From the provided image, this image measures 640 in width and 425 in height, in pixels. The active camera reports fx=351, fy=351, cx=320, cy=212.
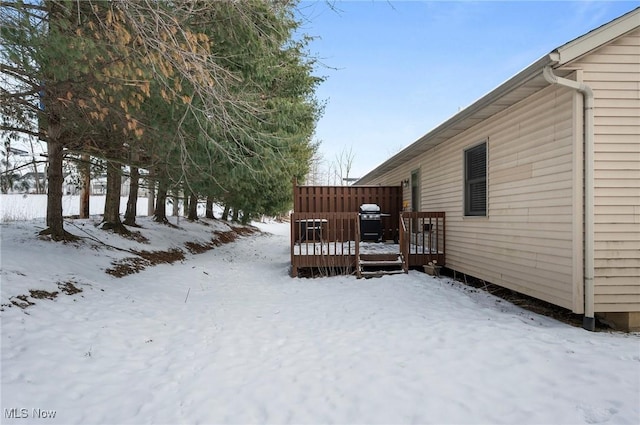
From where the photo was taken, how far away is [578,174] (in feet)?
13.7

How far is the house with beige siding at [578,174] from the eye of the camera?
4156mm

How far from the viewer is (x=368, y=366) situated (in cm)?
322

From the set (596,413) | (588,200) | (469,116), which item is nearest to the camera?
(596,413)

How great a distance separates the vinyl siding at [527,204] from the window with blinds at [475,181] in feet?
0.42

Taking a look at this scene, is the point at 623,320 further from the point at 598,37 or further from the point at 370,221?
the point at 370,221

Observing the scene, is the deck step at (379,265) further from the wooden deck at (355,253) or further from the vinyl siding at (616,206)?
the vinyl siding at (616,206)

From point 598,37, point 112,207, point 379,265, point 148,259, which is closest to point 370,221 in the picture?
point 379,265

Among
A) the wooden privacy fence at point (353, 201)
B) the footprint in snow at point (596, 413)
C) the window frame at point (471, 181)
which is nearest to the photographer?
the footprint in snow at point (596, 413)

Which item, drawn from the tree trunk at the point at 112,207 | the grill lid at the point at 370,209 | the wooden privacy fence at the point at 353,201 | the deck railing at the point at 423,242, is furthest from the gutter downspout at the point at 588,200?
the tree trunk at the point at 112,207

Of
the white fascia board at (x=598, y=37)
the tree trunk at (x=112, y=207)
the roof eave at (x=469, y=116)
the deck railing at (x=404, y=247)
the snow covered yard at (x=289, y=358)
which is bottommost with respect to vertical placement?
the snow covered yard at (x=289, y=358)

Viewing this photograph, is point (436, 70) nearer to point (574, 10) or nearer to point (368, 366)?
point (574, 10)

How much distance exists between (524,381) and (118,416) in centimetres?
306

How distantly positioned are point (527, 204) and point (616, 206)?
42.2 inches

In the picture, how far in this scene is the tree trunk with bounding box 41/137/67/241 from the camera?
260 inches
